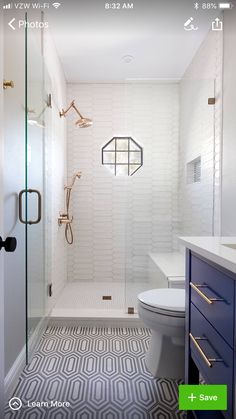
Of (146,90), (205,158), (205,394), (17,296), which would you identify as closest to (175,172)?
(205,158)

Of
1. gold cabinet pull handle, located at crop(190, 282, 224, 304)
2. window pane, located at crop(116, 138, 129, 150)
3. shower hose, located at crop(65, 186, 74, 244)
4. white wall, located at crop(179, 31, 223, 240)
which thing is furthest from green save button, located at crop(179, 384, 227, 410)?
window pane, located at crop(116, 138, 129, 150)

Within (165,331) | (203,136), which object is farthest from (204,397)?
(203,136)

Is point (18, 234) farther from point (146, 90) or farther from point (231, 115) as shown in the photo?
point (146, 90)

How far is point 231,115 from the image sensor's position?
1.71 m

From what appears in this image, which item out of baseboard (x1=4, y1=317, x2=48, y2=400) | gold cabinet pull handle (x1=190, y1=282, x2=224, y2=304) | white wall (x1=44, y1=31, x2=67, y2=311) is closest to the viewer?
gold cabinet pull handle (x1=190, y1=282, x2=224, y2=304)

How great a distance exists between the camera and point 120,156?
3.18m

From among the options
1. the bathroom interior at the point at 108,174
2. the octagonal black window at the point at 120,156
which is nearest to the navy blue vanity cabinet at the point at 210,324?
the bathroom interior at the point at 108,174

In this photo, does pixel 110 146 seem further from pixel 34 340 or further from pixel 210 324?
pixel 210 324

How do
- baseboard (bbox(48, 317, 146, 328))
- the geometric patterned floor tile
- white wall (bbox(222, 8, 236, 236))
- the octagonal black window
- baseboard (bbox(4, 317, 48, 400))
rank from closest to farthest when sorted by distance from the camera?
the geometric patterned floor tile, baseboard (bbox(4, 317, 48, 400)), white wall (bbox(222, 8, 236, 236)), baseboard (bbox(48, 317, 146, 328)), the octagonal black window

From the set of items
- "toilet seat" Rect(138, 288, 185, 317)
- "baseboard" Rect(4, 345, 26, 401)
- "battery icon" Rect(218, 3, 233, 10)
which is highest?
Result: "battery icon" Rect(218, 3, 233, 10)

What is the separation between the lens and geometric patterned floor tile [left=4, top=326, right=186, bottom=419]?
1.16 metres

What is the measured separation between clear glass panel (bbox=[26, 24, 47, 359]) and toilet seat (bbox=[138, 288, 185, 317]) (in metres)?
0.65

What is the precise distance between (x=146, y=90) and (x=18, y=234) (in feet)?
6.75

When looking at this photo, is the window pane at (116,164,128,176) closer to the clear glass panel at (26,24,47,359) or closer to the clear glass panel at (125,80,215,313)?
the clear glass panel at (125,80,215,313)
